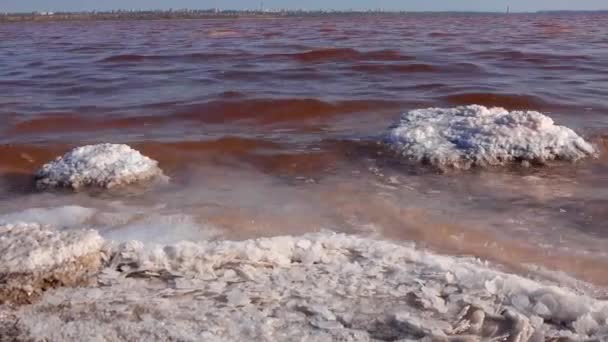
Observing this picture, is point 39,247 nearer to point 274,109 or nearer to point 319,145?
point 319,145

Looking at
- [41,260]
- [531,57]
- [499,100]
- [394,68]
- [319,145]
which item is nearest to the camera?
[41,260]

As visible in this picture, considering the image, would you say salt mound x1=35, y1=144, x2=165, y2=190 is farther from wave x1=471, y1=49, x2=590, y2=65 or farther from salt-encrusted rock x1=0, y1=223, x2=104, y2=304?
wave x1=471, y1=49, x2=590, y2=65

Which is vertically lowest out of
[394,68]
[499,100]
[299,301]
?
[299,301]

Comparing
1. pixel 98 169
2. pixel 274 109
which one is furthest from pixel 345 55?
pixel 98 169

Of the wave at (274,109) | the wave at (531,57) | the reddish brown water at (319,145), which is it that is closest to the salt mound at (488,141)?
the reddish brown water at (319,145)

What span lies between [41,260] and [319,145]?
205 cm

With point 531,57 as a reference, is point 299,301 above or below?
below

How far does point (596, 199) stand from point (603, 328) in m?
1.24

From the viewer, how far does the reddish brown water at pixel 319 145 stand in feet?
7.38

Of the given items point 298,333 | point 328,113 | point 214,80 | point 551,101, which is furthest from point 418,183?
point 214,80

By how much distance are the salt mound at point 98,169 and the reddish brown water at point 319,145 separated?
11 cm

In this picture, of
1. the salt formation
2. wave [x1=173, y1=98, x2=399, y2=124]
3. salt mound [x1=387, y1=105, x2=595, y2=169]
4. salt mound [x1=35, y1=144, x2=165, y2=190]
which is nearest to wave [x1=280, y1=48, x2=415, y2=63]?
wave [x1=173, y1=98, x2=399, y2=124]

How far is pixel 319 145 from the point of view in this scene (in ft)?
11.4

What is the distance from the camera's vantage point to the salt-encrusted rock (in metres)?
1.56
